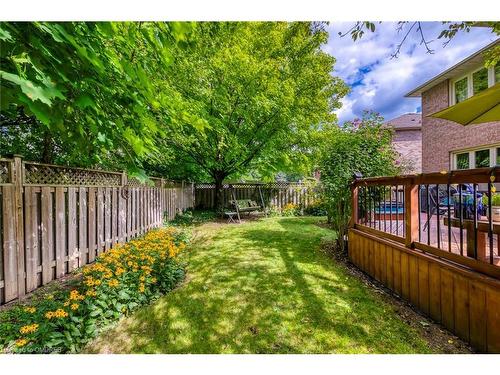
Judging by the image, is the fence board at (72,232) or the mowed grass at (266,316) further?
the fence board at (72,232)

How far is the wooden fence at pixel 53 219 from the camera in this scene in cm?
278

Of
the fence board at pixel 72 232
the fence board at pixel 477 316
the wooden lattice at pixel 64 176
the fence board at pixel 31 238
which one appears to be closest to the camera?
the fence board at pixel 477 316

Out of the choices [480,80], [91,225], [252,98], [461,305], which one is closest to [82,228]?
[91,225]

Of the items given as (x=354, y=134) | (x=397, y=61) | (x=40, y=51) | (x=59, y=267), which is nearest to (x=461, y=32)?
(x=397, y=61)

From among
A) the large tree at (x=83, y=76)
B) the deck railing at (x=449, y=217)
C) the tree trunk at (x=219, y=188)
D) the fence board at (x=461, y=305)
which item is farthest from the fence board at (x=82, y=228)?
the tree trunk at (x=219, y=188)

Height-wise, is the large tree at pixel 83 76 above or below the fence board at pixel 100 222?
above

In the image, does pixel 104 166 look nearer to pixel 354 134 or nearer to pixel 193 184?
pixel 354 134

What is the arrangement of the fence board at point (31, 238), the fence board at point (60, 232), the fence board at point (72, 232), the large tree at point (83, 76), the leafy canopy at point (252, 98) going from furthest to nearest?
the leafy canopy at point (252, 98), the fence board at point (72, 232), the fence board at point (60, 232), the fence board at point (31, 238), the large tree at point (83, 76)

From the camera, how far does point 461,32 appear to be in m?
3.41

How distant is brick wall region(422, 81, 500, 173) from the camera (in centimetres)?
832

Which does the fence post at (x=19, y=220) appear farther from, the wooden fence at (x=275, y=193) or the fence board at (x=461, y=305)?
the wooden fence at (x=275, y=193)

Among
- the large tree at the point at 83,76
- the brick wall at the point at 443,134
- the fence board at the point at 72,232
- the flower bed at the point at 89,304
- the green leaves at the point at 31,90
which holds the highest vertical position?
the brick wall at the point at 443,134

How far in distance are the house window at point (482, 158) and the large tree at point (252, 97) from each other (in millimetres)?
5408

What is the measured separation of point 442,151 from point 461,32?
827 cm
